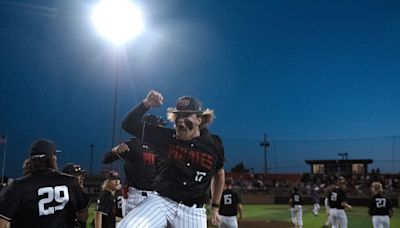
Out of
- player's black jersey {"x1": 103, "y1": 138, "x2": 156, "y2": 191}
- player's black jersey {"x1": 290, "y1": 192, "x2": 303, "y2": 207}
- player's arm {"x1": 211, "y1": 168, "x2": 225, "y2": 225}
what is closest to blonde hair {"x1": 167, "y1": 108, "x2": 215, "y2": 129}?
player's arm {"x1": 211, "y1": 168, "x2": 225, "y2": 225}

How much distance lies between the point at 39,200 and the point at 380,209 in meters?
12.7

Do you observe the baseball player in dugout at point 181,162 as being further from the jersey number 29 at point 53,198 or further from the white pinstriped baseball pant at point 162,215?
the jersey number 29 at point 53,198

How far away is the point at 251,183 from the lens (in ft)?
157

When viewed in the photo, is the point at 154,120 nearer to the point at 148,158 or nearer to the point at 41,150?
the point at 148,158

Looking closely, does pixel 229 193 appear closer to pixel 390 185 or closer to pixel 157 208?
pixel 157 208

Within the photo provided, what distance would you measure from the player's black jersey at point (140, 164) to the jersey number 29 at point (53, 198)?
2.01 meters

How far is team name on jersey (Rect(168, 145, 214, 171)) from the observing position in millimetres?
4551

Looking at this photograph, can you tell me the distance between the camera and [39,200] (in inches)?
160

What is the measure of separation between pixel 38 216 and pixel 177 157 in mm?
1557

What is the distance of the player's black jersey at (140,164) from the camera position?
248 inches

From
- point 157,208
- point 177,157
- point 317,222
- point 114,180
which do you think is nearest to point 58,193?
point 157,208

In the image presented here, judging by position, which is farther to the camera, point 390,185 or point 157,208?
point 390,185

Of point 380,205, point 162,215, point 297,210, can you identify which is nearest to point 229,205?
point 380,205

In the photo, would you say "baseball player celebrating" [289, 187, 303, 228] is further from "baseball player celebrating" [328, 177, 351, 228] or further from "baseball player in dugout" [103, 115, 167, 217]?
"baseball player in dugout" [103, 115, 167, 217]
